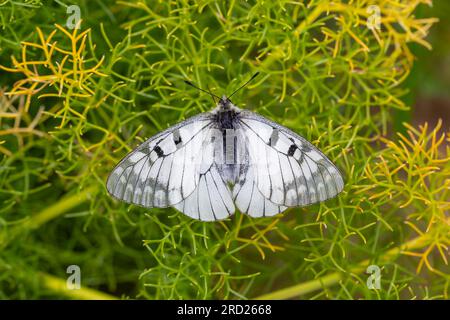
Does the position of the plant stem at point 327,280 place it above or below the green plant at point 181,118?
below

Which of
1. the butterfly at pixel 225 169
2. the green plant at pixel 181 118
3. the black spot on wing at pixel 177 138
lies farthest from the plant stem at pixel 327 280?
the black spot on wing at pixel 177 138

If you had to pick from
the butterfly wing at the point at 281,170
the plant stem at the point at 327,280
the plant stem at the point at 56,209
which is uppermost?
the plant stem at the point at 56,209

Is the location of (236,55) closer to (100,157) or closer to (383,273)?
(100,157)

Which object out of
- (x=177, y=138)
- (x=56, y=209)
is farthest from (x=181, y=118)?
(x=56, y=209)

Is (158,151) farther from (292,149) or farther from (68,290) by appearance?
(68,290)

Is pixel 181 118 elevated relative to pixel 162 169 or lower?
elevated

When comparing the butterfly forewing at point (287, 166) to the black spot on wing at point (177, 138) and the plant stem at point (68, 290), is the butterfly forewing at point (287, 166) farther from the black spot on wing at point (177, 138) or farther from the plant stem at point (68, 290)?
the plant stem at point (68, 290)

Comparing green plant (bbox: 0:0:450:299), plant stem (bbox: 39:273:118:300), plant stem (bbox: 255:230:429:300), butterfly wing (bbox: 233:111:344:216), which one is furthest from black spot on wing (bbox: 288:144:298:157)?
plant stem (bbox: 39:273:118:300)
